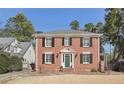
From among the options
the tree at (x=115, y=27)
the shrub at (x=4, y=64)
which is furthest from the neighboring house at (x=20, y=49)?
the tree at (x=115, y=27)

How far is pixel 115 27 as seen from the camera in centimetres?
4362

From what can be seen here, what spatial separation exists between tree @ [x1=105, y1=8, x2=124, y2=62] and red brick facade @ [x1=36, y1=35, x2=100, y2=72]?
6.56m

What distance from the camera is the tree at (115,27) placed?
143 ft

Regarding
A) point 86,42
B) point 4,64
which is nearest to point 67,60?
point 86,42

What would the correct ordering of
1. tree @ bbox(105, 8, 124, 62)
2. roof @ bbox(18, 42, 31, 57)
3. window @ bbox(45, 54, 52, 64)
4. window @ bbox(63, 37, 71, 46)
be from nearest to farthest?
window @ bbox(45, 54, 52, 64) → window @ bbox(63, 37, 71, 46) → tree @ bbox(105, 8, 124, 62) → roof @ bbox(18, 42, 31, 57)

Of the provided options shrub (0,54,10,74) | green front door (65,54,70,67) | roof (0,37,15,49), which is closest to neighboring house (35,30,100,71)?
green front door (65,54,70,67)

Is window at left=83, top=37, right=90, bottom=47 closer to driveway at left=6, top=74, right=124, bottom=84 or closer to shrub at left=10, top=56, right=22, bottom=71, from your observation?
shrub at left=10, top=56, right=22, bottom=71

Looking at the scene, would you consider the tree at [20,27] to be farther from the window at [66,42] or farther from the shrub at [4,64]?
the shrub at [4,64]

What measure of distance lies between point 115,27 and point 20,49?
11.5 metres

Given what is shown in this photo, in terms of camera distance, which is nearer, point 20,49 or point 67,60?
point 67,60

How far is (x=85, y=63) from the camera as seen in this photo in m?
37.4


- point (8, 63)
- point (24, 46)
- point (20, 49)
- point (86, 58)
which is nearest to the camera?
point (8, 63)

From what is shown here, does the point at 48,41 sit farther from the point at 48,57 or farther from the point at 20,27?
the point at 20,27

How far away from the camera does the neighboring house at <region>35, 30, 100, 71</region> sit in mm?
37438
